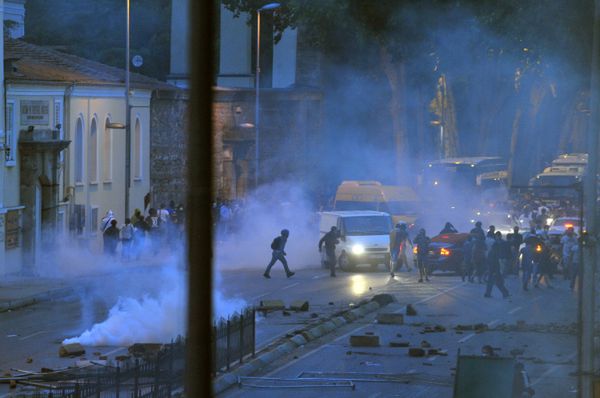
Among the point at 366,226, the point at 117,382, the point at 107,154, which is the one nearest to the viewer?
the point at 117,382

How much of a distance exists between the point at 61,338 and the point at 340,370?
504 centimetres

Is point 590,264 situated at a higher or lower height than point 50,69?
lower

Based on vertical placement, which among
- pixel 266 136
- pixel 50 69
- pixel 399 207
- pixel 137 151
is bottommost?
pixel 399 207

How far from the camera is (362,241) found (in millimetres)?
36969

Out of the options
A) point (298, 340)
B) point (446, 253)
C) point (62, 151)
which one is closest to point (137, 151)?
point (62, 151)

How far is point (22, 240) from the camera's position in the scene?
3559 cm

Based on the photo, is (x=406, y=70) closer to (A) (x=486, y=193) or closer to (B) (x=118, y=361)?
(A) (x=486, y=193)

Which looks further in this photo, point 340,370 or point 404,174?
point 404,174

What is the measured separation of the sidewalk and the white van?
7.77 metres

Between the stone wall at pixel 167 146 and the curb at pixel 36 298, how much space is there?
19.4m

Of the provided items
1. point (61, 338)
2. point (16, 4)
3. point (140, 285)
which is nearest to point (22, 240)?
point (140, 285)

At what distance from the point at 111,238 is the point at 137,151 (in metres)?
11.8

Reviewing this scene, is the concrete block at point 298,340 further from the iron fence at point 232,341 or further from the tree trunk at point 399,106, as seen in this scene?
the tree trunk at point 399,106

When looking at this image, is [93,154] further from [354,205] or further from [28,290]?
[28,290]
